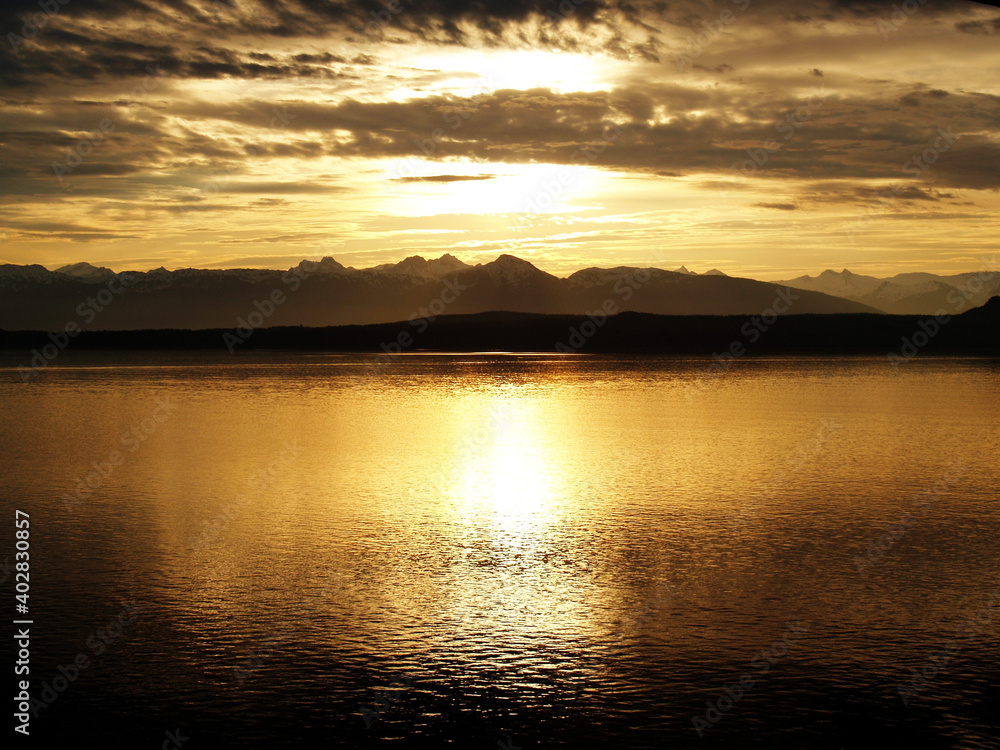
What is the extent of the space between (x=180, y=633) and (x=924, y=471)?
1067 inches

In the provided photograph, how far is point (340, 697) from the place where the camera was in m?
13.0

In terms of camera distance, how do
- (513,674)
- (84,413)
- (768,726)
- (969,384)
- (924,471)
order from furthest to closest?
(969,384), (84,413), (924,471), (513,674), (768,726)

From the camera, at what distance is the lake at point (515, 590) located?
12531 millimetres

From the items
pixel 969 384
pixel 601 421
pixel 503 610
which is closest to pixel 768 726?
pixel 503 610

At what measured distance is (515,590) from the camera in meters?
18.0

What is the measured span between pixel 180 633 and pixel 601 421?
36.0m

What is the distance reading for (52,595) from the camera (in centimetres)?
1766

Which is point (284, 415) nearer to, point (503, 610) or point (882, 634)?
point (503, 610)

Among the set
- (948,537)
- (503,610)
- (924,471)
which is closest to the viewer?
(503,610)

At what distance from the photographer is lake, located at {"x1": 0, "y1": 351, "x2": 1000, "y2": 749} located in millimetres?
12531

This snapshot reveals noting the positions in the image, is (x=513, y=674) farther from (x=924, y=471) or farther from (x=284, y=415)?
(x=284, y=415)

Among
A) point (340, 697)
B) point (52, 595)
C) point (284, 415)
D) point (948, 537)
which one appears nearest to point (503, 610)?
point (340, 697)

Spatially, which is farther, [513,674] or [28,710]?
[513,674]

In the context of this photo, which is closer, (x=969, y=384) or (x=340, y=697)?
(x=340, y=697)
